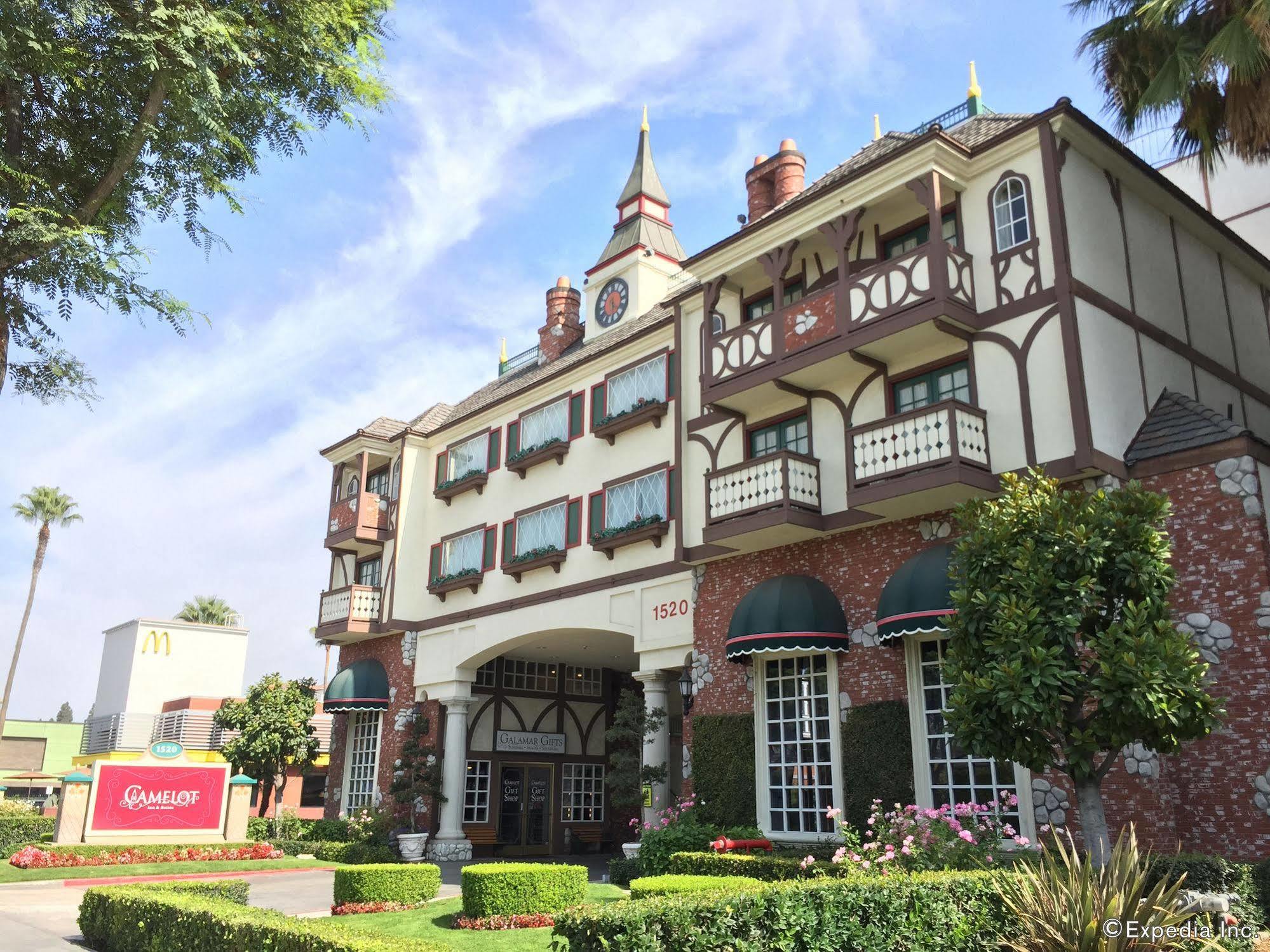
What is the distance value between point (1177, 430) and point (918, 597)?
4729mm

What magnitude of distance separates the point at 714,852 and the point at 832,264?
36.2 feet

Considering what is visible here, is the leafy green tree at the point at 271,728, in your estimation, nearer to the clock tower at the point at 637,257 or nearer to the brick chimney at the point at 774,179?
the clock tower at the point at 637,257

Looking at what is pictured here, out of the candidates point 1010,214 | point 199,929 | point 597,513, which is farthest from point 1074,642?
point 597,513

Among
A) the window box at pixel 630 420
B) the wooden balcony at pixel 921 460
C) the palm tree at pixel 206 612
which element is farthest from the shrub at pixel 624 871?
the palm tree at pixel 206 612

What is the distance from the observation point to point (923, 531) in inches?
700

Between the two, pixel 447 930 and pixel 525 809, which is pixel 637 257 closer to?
pixel 525 809

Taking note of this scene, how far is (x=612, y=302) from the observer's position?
30.4m

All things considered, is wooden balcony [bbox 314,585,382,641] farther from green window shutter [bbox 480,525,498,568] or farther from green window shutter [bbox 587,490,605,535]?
green window shutter [bbox 587,490,605,535]

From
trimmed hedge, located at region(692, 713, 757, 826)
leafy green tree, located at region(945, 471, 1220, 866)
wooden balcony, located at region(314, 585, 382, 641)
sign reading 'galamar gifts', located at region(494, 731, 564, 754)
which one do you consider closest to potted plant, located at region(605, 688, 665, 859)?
trimmed hedge, located at region(692, 713, 757, 826)

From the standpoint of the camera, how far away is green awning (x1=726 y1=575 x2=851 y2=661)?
18391 mm

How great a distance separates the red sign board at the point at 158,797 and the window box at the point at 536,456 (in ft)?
37.8

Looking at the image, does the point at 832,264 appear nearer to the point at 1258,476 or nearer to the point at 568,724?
the point at 1258,476

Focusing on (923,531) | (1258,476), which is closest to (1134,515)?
(1258,476)

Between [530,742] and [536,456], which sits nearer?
[536,456]
